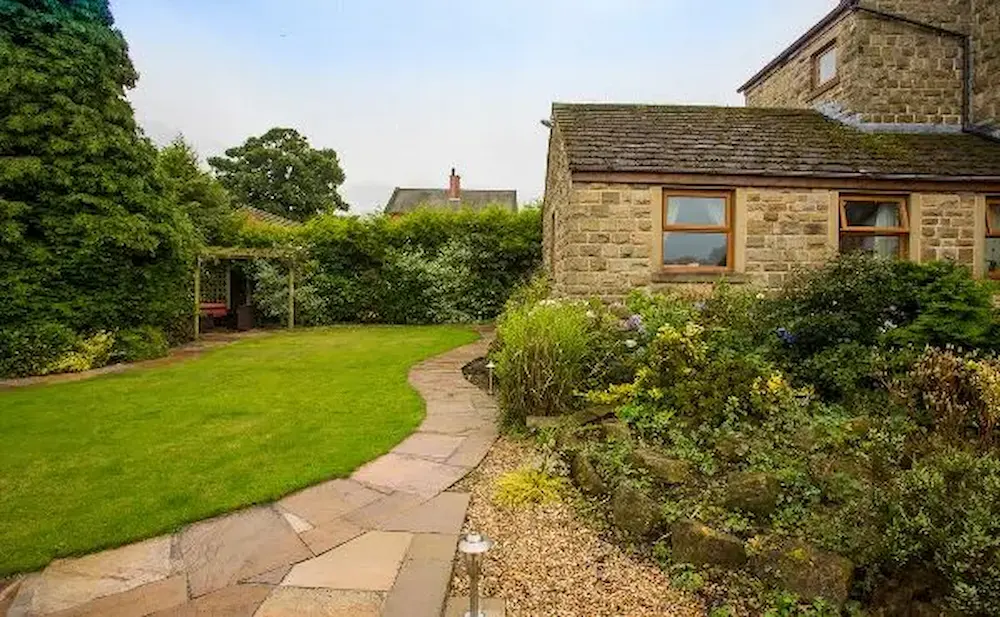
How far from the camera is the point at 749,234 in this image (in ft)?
29.8

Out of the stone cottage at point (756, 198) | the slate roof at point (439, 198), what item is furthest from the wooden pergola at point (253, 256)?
the slate roof at point (439, 198)

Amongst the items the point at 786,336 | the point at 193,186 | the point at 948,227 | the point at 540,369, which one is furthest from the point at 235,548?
the point at 193,186

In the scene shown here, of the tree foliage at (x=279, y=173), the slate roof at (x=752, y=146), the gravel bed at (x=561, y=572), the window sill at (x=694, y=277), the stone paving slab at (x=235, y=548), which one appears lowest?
the gravel bed at (x=561, y=572)

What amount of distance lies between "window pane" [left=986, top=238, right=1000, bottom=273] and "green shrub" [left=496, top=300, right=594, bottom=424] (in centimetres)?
847

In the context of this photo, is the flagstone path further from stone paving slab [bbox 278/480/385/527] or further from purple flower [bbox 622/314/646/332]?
purple flower [bbox 622/314/646/332]

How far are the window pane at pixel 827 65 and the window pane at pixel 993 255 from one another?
4.59 meters

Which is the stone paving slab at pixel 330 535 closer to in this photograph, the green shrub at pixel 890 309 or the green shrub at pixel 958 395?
the green shrub at pixel 958 395

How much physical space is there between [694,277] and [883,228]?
3389 mm

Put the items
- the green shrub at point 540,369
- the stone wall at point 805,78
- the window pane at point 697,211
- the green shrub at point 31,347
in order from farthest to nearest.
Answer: the stone wall at point 805,78 → the window pane at point 697,211 → the green shrub at point 31,347 → the green shrub at point 540,369

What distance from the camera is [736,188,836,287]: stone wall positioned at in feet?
29.8

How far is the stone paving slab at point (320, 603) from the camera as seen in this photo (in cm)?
253

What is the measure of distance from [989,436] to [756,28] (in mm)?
13769

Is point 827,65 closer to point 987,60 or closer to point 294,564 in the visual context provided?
point 987,60

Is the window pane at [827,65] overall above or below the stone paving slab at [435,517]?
above
